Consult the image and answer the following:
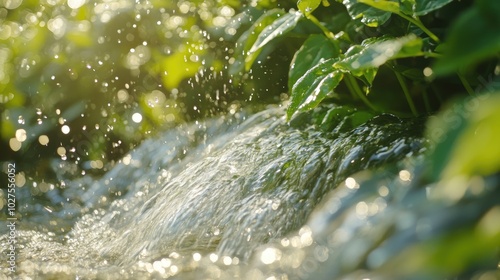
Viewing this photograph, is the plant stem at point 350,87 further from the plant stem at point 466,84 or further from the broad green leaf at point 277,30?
the plant stem at point 466,84

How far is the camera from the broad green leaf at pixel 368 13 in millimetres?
1904

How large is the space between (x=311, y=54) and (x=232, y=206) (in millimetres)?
571

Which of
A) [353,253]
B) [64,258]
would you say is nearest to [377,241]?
[353,253]

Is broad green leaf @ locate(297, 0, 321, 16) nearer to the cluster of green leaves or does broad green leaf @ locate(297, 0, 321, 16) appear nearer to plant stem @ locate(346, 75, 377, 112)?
the cluster of green leaves

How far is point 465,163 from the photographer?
497 mm

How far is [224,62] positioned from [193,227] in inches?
60.6

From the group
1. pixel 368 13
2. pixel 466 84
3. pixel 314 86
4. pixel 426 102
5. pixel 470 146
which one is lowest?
pixel 426 102

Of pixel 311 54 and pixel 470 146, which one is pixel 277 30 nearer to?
pixel 311 54

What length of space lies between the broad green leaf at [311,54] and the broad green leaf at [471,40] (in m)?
1.67

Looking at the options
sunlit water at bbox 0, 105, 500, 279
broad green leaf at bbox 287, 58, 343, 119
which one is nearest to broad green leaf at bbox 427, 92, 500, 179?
sunlit water at bbox 0, 105, 500, 279

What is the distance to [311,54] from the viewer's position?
232cm

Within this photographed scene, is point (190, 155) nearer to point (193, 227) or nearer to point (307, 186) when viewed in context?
point (193, 227)

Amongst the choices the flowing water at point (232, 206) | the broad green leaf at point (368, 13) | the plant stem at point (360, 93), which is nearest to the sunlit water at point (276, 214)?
the flowing water at point (232, 206)

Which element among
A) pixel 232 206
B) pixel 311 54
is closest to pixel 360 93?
pixel 311 54
